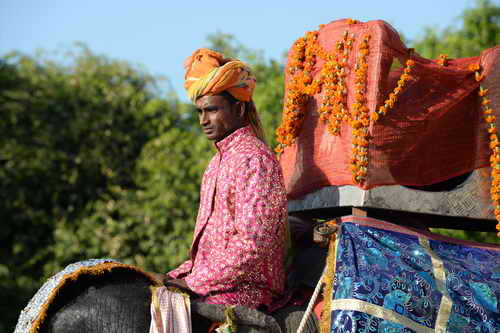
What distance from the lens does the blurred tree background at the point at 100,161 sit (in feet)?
27.0

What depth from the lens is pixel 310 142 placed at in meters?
3.89

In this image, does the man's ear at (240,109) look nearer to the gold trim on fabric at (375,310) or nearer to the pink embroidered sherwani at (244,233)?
the pink embroidered sherwani at (244,233)

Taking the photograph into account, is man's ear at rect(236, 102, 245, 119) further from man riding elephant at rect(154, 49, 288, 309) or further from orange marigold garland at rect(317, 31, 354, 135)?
orange marigold garland at rect(317, 31, 354, 135)

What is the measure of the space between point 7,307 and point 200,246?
214 inches

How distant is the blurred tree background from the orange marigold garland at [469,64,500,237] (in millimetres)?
3723

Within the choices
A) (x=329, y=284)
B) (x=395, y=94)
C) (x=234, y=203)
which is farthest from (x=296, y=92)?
(x=329, y=284)

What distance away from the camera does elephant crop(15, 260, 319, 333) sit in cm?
303

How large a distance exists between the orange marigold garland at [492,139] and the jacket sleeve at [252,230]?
3.85 feet

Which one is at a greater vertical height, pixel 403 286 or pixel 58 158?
pixel 58 158

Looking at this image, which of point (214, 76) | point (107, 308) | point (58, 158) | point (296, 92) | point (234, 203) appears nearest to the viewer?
point (107, 308)

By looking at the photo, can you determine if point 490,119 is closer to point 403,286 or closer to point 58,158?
point 403,286

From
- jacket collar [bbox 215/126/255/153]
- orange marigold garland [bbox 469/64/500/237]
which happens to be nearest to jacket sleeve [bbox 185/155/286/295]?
jacket collar [bbox 215/126/255/153]

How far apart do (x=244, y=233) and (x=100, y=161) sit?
21.1 feet

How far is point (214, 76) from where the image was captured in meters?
3.60
